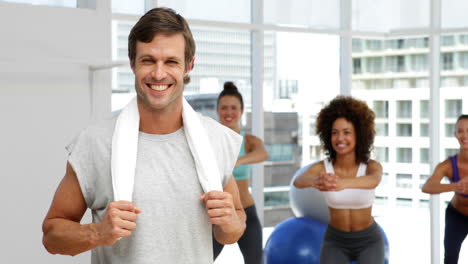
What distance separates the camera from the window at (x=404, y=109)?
561cm

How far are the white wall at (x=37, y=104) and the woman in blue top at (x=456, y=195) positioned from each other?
2365 millimetres

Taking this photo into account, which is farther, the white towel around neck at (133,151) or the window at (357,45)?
the window at (357,45)

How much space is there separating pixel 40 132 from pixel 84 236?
1.89m

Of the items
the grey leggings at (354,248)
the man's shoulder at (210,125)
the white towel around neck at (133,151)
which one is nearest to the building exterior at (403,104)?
the grey leggings at (354,248)

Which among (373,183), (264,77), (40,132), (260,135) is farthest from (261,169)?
(40,132)

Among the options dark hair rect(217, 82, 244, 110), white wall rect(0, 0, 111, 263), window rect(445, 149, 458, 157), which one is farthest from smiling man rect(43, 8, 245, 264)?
window rect(445, 149, 458, 157)

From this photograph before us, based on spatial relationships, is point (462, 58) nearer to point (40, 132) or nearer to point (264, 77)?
point (264, 77)

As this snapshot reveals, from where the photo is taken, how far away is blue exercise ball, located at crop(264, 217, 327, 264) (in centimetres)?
439

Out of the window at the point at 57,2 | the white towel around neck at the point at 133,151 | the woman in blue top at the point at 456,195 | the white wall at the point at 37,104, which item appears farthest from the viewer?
the woman in blue top at the point at 456,195

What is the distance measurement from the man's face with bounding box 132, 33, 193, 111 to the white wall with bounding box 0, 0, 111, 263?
1787mm

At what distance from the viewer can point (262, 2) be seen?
5066 mm

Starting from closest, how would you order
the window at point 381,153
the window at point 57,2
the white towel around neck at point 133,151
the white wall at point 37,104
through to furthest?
1. the white towel around neck at point 133,151
2. the white wall at point 37,104
3. the window at point 57,2
4. the window at point 381,153

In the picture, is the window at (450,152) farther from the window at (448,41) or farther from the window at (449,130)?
the window at (448,41)

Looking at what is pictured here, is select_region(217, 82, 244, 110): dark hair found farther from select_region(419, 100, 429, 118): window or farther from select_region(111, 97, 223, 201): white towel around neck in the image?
select_region(111, 97, 223, 201): white towel around neck
